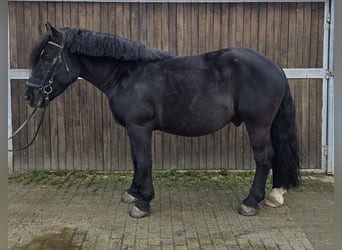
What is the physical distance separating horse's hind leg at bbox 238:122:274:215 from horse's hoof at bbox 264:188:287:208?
21 cm

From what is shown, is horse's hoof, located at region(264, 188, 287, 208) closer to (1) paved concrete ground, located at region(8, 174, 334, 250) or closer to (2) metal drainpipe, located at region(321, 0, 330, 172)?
(1) paved concrete ground, located at region(8, 174, 334, 250)

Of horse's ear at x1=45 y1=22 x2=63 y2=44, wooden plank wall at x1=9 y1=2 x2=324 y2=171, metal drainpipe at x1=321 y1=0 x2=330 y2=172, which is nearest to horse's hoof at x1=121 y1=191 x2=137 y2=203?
wooden plank wall at x1=9 y1=2 x2=324 y2=171

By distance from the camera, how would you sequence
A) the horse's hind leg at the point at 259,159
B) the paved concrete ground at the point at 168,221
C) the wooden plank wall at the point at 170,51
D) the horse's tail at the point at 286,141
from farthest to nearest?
the wooden plank wall at the point at 170,51 < the horse's tail at the point at 286,141 < the horse's hind leg at the point at 259,159 < the paved concrete ground at the point at 168,221

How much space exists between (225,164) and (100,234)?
2387mm

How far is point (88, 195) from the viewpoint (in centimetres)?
445

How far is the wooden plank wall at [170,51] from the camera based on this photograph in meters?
5.11

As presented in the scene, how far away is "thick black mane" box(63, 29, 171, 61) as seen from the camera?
3.64 metres

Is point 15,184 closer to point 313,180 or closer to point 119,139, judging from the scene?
point 119,139

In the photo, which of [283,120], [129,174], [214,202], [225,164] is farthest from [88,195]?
[283,120]

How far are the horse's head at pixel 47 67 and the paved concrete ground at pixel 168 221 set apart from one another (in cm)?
107

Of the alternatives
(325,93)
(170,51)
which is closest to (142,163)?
(170,51)

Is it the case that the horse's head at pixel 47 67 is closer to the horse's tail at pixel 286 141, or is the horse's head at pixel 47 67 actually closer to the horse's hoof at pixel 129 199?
the horse's hoof at pixel 129 199

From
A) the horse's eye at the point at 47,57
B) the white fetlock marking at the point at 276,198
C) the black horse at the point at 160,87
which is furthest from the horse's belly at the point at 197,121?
the horse's eye at the point at 47,57

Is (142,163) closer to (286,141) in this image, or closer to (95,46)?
(95,46)
